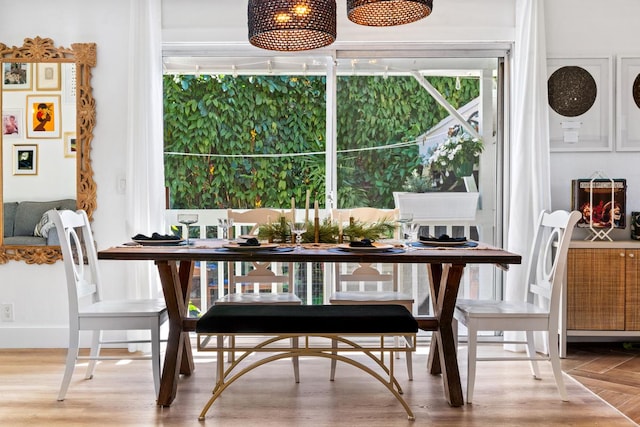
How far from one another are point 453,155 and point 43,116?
111 inches

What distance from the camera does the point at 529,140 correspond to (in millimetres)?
4004

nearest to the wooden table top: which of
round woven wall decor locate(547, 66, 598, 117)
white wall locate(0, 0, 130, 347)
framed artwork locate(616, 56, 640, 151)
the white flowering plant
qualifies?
white wall locate(0, 0, 130, 347)

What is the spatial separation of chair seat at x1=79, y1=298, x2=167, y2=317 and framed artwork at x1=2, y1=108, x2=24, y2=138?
1.57m

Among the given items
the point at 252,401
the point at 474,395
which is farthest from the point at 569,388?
the point at 252,401

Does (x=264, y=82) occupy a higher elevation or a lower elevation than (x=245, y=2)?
lower

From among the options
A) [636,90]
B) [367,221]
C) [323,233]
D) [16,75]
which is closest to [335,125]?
[367,221]

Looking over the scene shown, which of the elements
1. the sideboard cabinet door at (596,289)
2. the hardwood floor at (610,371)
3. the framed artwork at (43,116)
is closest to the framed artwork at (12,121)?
the framed artwork at (43,116)

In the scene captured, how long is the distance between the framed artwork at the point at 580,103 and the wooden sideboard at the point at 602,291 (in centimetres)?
76

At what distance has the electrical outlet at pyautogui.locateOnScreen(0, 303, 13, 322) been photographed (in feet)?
13.5

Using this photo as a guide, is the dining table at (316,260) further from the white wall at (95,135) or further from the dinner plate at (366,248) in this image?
the white wall at (95,135)

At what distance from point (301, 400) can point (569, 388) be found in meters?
1.43

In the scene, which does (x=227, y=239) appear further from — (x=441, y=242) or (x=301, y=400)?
(x=441, y=242)

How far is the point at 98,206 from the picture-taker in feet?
13.6

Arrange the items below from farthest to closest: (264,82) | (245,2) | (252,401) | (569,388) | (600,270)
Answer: (264,82)
(245,2)
(600,270)
(569,388)
(252,401)
